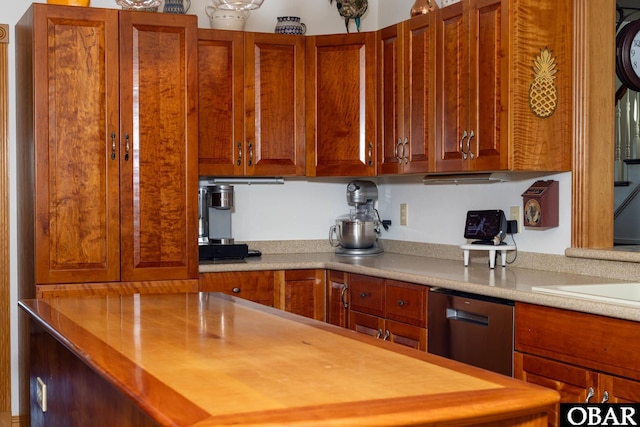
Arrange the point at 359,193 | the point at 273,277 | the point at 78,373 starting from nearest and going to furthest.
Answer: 1. the point at 78,373
2. the point at 273,277
3. the point at 359,193

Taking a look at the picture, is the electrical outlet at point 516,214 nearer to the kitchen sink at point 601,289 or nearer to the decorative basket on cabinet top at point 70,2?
the kitchen sink at point 601,289

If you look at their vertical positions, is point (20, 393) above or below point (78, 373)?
below

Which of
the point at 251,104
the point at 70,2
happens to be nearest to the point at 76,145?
the point at 70,2

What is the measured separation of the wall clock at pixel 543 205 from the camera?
11.7 ft

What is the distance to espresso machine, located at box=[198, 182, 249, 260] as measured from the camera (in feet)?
14.4

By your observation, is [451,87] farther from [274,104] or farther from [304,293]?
[304,293]

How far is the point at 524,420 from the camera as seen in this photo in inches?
56.5

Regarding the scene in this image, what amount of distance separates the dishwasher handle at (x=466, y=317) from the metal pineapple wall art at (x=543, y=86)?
0.90 meters

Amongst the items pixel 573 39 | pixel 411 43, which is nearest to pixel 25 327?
pixel 411 43

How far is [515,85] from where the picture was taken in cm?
340

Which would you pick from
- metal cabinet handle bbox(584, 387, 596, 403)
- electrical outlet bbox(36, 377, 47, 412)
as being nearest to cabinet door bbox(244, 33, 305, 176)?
electrical outlet bbox(36, 377, 47, 412)

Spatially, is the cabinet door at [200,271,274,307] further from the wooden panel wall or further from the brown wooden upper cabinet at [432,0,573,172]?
the brown wooden upper cabinet at [432,0,573,172]

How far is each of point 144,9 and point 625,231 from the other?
167 inches

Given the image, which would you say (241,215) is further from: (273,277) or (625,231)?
(625,231)
